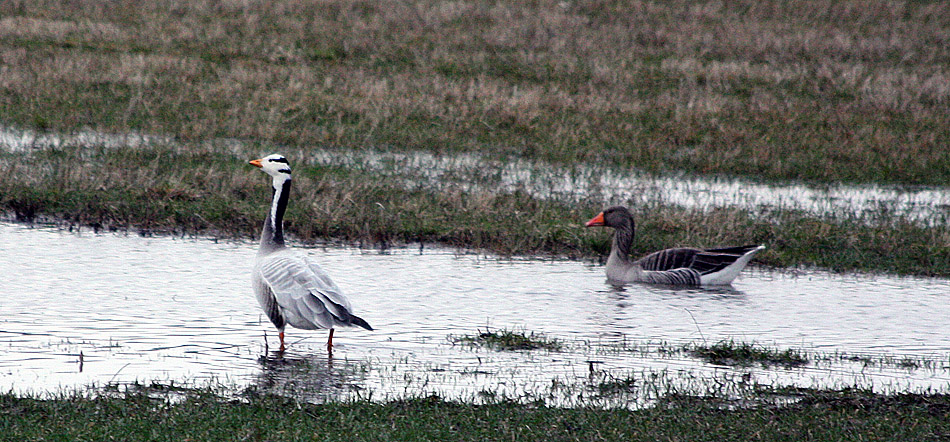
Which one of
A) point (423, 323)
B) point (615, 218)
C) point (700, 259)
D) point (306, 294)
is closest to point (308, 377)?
point (306, 294)

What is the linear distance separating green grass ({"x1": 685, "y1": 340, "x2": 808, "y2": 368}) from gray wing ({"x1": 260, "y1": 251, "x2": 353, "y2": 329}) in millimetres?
2741

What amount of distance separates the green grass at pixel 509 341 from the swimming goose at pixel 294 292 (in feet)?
3.46

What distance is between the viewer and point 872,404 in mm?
7180

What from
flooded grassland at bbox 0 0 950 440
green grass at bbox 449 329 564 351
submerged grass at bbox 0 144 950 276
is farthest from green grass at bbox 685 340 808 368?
submerged grass at bbox 0 144 950 276

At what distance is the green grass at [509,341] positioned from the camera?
28.7ft

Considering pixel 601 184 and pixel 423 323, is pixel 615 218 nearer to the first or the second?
pixel 423 323

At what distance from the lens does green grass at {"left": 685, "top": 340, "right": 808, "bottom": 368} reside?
336 inches

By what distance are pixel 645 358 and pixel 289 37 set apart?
19.6 metres

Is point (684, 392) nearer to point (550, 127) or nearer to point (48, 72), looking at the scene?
point (550, 127)

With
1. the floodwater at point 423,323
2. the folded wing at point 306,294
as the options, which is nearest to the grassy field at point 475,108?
the floodwater at point 423,323

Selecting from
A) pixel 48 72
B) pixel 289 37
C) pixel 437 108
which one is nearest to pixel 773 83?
pixel 437 108

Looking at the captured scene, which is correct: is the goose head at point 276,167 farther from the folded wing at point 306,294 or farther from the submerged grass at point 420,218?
the submerged grass at point 420,218

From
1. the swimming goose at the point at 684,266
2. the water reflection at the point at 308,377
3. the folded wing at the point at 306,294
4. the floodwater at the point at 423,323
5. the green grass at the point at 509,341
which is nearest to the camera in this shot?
the water reflection at the point at 308,377

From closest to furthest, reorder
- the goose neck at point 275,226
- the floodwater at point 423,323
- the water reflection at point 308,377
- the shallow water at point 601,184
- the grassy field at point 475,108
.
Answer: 1. the water reflection at point 308,377
2. the floodwater at point 423,323
3. the goose neck at point 275,226
4. the grassy field at point 475,108
5. the shallow water at point 601,184
